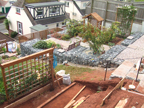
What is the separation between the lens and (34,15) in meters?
19.4

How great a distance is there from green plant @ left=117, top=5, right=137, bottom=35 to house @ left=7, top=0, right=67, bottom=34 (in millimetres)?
9303

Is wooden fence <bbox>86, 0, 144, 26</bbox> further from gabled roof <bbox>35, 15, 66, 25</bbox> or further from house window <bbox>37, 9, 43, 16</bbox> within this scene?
house window <bbox>37, 9, 43, 16</bbox>

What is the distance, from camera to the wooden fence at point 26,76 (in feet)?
19.6

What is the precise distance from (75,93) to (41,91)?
5.27ft

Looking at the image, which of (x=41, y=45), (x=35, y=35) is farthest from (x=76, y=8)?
(x=41, y=45)

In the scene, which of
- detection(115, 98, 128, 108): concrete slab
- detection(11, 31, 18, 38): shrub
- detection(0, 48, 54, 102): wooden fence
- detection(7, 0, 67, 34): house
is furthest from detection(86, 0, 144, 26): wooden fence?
detection(115, 98, 128, 108): concrete slab

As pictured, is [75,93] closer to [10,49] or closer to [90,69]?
[90,69]

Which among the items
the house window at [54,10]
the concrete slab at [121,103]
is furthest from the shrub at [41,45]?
the house window at [54,10]

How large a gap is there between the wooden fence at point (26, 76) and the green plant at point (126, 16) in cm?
999

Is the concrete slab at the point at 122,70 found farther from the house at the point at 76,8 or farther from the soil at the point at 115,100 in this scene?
the house at the point at 76,8

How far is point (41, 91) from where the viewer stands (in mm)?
7281

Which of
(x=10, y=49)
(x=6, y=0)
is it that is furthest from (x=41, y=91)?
(x=6, y=0)

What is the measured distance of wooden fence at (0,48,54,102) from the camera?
596 centimetres

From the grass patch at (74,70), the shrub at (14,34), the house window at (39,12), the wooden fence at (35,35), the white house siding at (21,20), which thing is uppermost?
the house window at (39,12)
